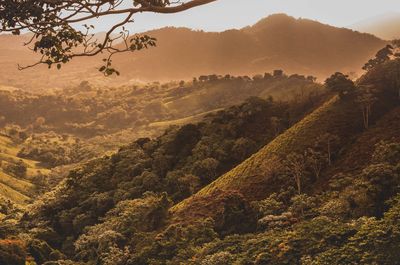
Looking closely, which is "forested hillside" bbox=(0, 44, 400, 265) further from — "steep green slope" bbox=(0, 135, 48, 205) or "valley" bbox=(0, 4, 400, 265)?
"steep green slope" bbox=(0, 135, 48, 205)

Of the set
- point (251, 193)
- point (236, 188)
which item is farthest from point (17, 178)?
point (251, 193)

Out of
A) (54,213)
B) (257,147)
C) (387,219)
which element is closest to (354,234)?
(387,219)

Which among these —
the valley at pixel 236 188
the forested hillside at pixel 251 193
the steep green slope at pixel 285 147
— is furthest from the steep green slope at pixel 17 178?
the steep green slope at pixel 285 147

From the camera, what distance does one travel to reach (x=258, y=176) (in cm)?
4762

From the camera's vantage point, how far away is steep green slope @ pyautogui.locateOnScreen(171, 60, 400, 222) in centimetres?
4462

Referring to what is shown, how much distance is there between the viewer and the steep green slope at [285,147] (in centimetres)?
4462

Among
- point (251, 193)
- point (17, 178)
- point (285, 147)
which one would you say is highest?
point (285, 147)

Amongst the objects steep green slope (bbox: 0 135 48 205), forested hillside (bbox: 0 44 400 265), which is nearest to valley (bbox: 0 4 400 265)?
forested hillside (bbox: 0 44 400 265)

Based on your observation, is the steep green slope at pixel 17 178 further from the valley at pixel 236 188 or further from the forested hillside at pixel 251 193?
the valley at pixel 236 188

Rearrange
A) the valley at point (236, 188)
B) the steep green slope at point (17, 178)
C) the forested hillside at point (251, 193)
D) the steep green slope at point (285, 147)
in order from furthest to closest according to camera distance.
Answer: the steep green slope at point (17, 178)
the steep green slope at point (285, 147)
the forested hillside at point (251, 193)
the valley at point (236, 188)

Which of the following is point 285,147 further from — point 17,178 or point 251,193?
point 17,178

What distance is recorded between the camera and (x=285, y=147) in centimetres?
5009

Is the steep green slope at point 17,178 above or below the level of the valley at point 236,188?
below

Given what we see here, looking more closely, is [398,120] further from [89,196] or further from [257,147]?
[89,196]
